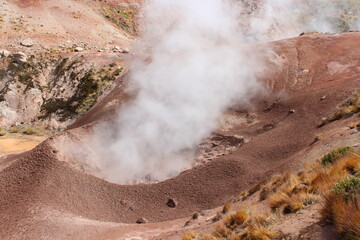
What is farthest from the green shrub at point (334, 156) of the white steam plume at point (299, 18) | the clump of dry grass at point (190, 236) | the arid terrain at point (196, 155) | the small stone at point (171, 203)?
the white steam plume at point (299, 18)

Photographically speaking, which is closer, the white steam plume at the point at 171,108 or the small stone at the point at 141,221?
the small stone at the point at 141,221

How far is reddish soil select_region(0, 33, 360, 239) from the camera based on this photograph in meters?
10.6

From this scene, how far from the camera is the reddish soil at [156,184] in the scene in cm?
1060

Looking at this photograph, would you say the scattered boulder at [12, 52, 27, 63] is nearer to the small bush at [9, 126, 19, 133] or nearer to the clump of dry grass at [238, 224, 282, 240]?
the small bush at [9, 126, 19, 133]

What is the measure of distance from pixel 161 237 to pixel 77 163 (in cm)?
758

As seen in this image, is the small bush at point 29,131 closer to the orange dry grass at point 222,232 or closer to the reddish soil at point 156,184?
the reddish soil at point 156,184

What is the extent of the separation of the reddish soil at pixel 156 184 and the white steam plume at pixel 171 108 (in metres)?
1.74

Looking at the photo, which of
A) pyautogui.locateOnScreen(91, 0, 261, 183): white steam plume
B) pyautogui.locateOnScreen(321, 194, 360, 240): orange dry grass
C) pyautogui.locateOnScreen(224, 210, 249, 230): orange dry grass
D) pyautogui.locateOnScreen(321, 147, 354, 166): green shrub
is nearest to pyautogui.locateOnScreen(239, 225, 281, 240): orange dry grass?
pyautogui.locateOnScreen(321, 194, 360, 240): orange dry grass

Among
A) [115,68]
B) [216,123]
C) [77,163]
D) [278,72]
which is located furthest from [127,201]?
[115,68]

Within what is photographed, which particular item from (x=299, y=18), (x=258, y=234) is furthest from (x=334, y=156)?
(x=299, y=18)

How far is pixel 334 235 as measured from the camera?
14.3 feet

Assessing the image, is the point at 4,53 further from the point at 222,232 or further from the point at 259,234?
the point at 259,234

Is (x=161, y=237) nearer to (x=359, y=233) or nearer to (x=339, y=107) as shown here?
(x=359, y=233)

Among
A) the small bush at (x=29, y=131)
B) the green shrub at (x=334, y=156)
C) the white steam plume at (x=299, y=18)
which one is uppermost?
the white steam plume at (x=299, y=18)
